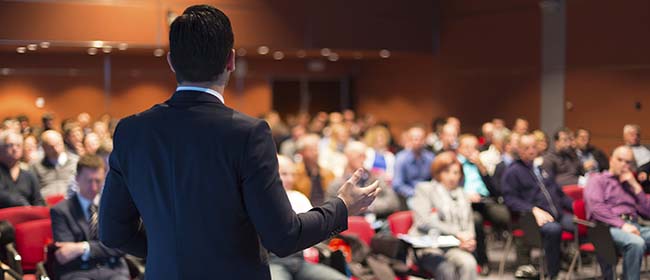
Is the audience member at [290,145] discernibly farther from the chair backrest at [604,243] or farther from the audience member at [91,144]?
the chair backrest at [604,243]

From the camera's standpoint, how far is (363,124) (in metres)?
15.9

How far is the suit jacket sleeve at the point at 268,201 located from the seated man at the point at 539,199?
6.13 metres

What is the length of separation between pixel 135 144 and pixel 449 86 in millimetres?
14843

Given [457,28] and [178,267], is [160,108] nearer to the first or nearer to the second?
[178,267]

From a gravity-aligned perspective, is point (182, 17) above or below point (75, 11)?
below

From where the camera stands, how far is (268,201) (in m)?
1.75

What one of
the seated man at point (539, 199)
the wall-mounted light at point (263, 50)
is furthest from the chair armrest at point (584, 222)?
the wall-mounted light at point (263, 50)

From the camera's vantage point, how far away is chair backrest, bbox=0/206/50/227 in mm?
5969

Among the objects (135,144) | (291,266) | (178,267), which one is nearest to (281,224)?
(178,267)

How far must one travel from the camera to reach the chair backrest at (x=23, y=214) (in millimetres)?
5969

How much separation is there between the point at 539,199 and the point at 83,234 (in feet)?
15.1

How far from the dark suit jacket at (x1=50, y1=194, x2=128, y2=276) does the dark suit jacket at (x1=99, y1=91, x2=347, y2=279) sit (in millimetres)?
3296

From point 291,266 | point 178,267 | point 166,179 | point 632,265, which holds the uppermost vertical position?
point 166,179

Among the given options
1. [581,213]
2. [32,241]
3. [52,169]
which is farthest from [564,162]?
[32,241]
